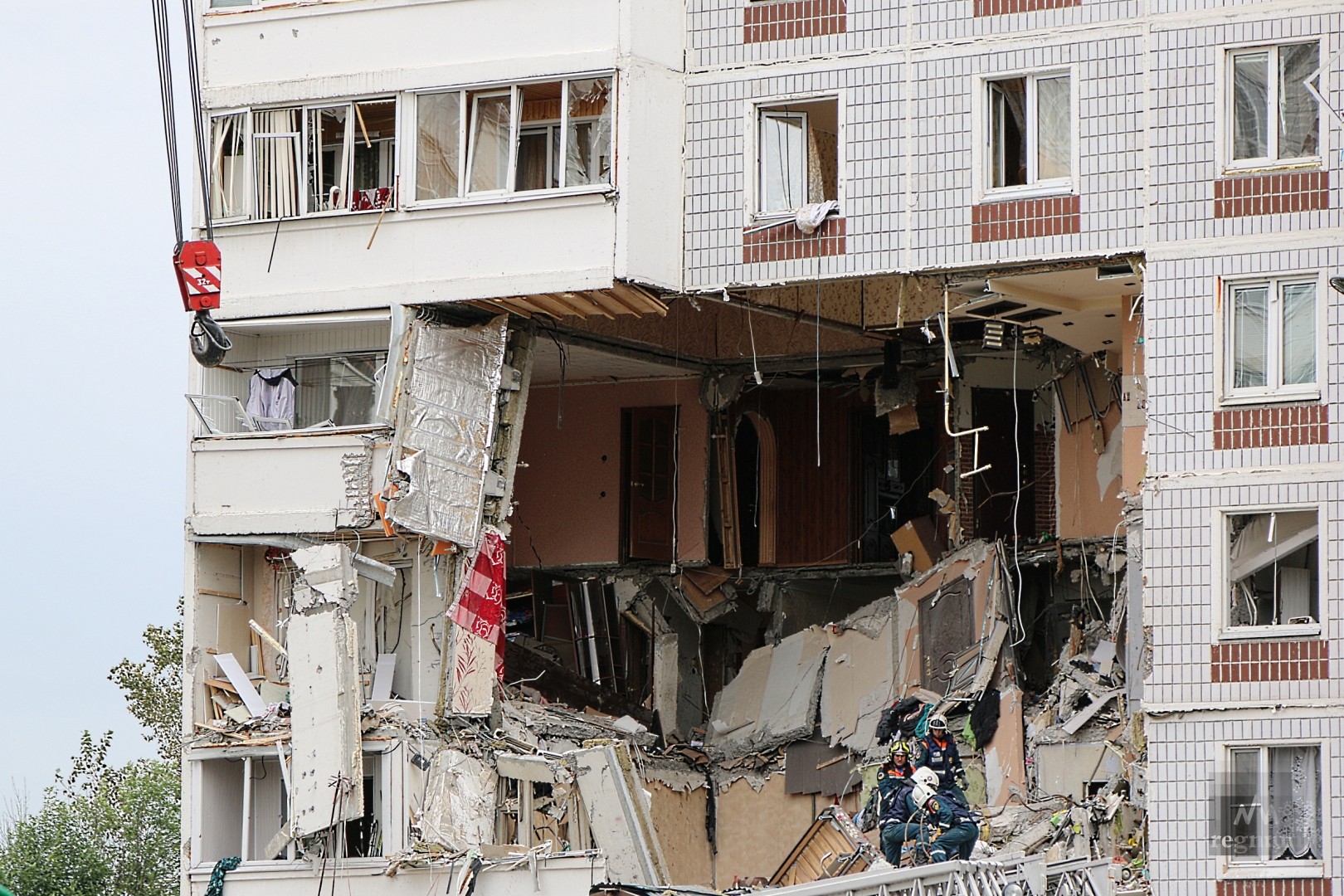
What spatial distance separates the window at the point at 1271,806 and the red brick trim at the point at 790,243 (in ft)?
24.9

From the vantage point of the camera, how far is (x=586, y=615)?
34344mm

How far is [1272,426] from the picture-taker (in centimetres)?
2548

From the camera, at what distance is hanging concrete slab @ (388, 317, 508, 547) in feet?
94.2

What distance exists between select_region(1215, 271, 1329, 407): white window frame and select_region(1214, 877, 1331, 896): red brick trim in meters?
5.24

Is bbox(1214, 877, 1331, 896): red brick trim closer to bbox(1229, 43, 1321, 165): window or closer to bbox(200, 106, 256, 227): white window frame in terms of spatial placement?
bbox(1229, 43, 1321, 165): window

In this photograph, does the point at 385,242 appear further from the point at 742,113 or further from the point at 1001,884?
the point at 1001,884

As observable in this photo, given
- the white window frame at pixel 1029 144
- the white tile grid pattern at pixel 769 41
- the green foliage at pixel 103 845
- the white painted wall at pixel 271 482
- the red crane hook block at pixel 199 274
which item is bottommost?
the green foliage at pixel 103 845

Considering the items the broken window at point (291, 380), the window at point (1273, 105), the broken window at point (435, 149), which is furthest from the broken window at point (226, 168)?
the window at point (1273, 105)

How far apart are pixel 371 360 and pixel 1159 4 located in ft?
36.6

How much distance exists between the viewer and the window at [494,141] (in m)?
28.7

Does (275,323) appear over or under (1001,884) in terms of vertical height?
over

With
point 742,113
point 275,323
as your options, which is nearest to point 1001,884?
point 742,113

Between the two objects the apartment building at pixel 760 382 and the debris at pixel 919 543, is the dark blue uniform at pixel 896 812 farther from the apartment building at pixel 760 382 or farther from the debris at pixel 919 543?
the debris at pixel 919 543

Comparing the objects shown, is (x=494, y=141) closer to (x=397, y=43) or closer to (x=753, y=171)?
(x=397, y=43)
